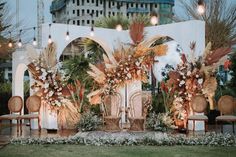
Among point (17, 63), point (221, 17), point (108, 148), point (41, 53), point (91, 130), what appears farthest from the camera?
point (221, 17)

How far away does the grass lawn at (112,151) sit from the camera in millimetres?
8344

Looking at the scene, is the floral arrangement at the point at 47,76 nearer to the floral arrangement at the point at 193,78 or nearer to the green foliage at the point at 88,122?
the green foliage at the point at 88,122

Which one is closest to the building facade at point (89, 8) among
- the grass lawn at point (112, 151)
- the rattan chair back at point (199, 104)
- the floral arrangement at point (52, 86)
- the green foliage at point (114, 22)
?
the green foliage at point (114, 22)

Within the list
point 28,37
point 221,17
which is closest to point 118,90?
point 221,17

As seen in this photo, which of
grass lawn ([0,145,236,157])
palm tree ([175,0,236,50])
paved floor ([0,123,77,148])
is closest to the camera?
grass lawn ([0,145,236,157])

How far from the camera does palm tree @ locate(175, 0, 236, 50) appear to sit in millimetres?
20219

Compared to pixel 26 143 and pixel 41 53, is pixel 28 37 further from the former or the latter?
pixel 26 143

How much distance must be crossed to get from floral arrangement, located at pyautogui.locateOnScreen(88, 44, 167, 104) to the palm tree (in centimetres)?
876

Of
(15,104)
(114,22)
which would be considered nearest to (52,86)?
(15,104)

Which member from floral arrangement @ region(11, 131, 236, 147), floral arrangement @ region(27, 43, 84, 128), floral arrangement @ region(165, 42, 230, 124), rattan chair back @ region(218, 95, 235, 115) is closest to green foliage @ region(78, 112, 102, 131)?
floral arrangement @ region(27, 43, 84, 128)

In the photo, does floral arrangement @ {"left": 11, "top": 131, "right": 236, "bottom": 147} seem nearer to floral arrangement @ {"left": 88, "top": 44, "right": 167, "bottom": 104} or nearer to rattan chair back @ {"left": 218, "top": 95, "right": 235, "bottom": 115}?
rattan chair back @ {"left": 218, "top": 95, "right": 235, "bottom": 115}

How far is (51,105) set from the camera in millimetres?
12023

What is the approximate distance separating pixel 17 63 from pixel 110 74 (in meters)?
3.22

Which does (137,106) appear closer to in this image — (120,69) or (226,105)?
(120,69)
